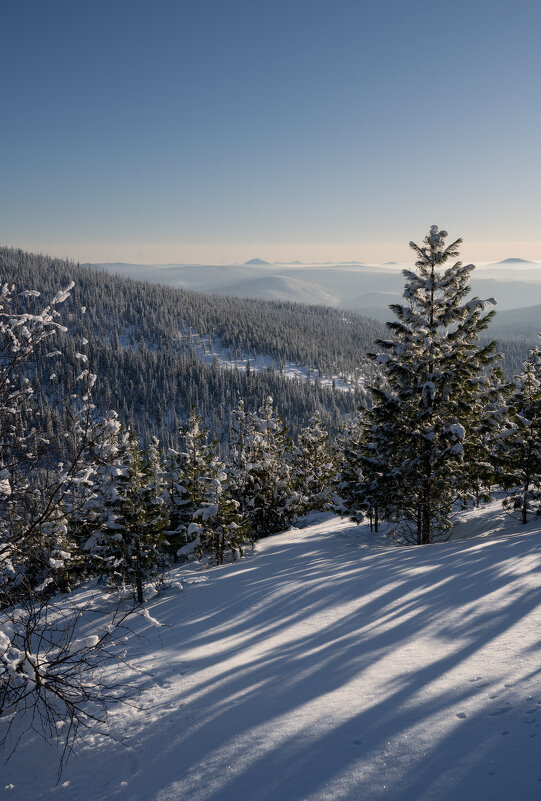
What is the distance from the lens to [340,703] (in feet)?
17.8

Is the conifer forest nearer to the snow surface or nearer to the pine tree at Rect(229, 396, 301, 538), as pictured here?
the pine tree at Rect(229, 396, 301, 538)

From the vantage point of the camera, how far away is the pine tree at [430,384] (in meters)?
14.0

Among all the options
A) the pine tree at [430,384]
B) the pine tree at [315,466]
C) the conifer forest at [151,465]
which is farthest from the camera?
the pine tree at [315,466]

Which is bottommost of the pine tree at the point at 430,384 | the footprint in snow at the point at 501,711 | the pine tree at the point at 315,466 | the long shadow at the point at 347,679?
the pine tree at the point at 315,466

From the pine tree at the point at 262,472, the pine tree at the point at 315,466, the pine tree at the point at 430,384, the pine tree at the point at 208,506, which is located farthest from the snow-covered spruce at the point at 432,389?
the pine tree at the point at 315,466

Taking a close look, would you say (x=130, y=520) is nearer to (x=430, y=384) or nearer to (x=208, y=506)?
(x=208, y=506)

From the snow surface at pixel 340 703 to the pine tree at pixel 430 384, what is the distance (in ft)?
14.3

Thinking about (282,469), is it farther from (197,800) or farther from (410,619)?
(197,800)

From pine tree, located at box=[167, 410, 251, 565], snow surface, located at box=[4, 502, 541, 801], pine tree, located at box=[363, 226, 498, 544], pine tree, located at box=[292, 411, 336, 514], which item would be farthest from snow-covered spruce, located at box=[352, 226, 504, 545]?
pine tree, located at box=[292, 411, 336, 514]

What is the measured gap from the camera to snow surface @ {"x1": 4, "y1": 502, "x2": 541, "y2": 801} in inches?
162

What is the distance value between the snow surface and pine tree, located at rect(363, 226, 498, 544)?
4345 mm

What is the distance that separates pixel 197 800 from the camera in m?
4.29

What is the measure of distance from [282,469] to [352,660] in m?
21.5

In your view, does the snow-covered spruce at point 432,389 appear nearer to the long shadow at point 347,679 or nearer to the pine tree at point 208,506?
the long shadow at point 347,679
